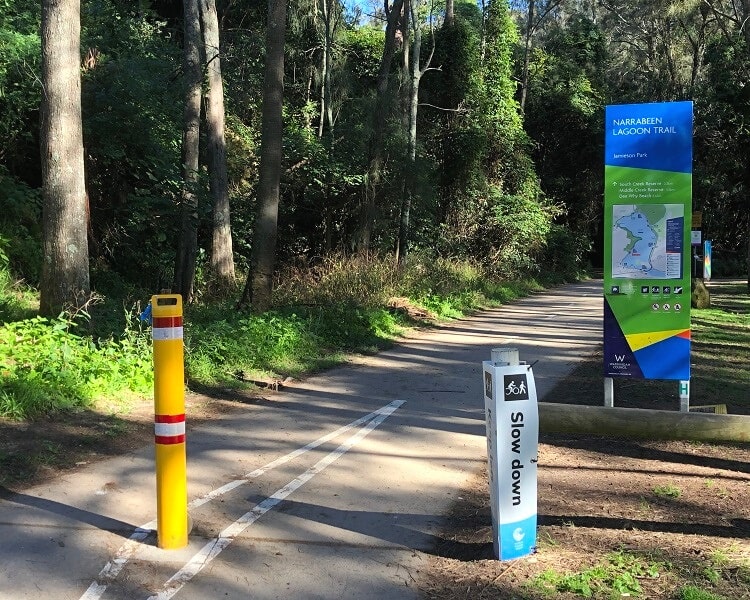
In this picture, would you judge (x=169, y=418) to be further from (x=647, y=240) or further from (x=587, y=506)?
(x=647, y=240)

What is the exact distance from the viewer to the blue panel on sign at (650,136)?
21.8 feet

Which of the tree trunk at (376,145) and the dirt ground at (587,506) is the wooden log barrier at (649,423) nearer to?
the dirt ground at (587,506)

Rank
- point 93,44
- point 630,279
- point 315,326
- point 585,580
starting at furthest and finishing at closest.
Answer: point 93,44 < point 315,326 < point 630,279 < point 585,580

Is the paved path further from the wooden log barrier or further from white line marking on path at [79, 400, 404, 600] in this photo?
the wooden log barrier

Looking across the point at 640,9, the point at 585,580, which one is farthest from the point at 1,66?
the point at 640,9

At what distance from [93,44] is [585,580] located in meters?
17.3

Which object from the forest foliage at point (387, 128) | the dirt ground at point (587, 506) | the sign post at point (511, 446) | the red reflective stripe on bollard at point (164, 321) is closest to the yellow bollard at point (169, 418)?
the red reflective stripe on bollard at point (164, 321)

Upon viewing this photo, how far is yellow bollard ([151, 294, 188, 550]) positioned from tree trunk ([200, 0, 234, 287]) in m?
14.2

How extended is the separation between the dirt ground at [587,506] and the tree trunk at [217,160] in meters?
11.0

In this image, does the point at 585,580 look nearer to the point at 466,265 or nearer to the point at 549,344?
the point at 549,344

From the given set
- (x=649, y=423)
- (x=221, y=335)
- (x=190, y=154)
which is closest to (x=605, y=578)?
(x=649, y=423)

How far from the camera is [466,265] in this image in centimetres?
2486

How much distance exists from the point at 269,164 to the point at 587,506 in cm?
974

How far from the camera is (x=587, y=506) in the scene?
506 cm
